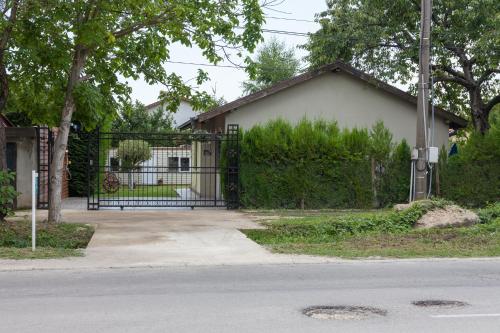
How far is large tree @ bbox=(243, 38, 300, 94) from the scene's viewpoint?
54737 millimetres

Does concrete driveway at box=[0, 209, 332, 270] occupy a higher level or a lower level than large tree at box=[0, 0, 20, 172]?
lower

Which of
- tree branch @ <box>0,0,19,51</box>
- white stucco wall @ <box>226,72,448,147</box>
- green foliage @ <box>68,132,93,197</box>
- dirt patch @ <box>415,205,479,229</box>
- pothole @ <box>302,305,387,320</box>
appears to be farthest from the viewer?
green foliage @ <box>68,132,93,197</box>

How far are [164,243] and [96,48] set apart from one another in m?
5.73

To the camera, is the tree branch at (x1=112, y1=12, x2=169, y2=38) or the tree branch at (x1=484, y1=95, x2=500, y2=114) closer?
the tree branch at (x1=112, y1=12, x2=169, y2=38)

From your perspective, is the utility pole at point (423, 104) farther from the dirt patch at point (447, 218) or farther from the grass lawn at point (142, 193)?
the grass lawn at point (142, 193)

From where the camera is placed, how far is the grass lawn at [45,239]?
12.2 m

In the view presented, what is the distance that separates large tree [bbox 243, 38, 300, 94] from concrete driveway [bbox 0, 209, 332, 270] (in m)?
33.7

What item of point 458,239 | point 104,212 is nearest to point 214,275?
point 458,239

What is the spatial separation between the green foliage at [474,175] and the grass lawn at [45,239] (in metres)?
12.8

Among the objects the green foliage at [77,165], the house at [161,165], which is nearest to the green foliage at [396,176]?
the house at [161,165]

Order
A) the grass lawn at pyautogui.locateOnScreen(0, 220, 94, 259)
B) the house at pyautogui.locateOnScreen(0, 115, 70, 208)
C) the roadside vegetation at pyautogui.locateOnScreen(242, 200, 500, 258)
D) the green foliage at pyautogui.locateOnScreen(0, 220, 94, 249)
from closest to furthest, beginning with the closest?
the grass lawn at pyautogui.locateOnScreen(0, 220, 94, 259), the roadside vegetation at pyautogui.locateOnScreen(242, 200, 500, 258), the green foliage at pyautogui.locateOnScreen(0, 220, 94, 249), the house at pyautogui.locateOnScreen(0, 115, 70, 208)

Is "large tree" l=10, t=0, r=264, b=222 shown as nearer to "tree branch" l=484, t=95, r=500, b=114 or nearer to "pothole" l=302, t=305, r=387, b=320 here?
"pothole" l=302, t=305, r=387, b=320

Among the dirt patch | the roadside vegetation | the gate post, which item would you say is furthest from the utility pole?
the gate post

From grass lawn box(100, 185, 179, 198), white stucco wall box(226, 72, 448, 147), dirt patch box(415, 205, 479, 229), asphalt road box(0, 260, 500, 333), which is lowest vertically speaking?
asphalt road box(0, 260, 500, 333)
